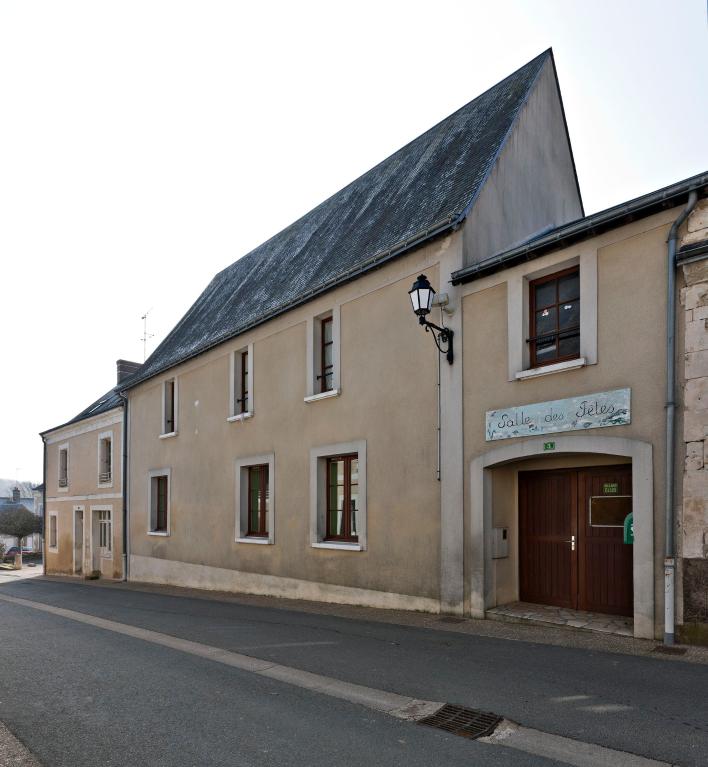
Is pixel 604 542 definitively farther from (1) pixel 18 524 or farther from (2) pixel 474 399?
(1) pixel 18 524

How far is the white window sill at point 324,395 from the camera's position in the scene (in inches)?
474

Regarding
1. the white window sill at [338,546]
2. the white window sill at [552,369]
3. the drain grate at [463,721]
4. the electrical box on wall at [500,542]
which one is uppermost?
the white window sill at [552,369]

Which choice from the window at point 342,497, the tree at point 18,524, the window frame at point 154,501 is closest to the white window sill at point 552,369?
the window at point 342,497

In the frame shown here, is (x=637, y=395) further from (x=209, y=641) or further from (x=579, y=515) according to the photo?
(x=209, y=641)

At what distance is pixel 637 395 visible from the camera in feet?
25.4

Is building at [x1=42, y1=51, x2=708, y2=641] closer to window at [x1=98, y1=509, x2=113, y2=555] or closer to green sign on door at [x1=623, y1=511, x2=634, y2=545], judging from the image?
green sign on door at [x1=623, y1=511, x2=634, y2=545]

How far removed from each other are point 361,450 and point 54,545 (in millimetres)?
22122

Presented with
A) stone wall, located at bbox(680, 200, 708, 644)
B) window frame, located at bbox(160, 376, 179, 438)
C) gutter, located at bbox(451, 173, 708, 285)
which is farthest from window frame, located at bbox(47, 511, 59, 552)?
stone wall, located at bbox(680, 200, 708, 644)

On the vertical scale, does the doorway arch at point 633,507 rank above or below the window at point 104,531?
above

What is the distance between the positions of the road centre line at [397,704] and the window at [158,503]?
10.4m

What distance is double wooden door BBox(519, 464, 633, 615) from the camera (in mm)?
8461

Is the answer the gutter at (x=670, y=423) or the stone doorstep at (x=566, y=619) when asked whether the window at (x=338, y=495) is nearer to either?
the stone doorstep at (x=566, y=619)

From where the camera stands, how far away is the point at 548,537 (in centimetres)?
929

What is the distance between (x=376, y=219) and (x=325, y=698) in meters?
9.71
